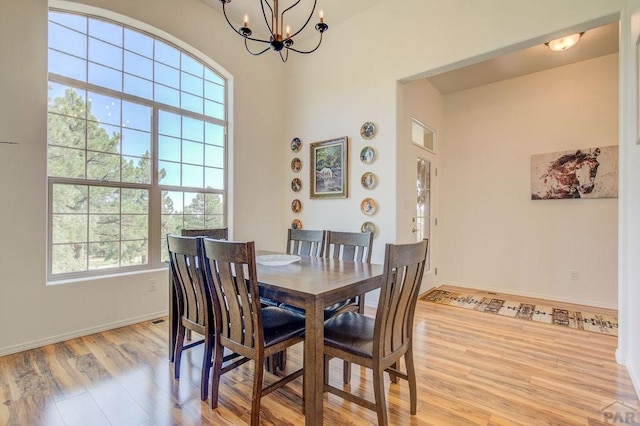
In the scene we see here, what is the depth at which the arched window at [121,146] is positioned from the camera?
2.79 meters

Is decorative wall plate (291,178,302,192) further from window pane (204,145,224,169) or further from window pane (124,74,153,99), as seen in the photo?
window pane (124,74,153,99)

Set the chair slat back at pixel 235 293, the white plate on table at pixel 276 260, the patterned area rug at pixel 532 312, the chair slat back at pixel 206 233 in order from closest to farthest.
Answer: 1. the chair slat back at pixel 235 293
2. the white plate on table at pixel 276 260
3. the chair slat back at pixel 206 233
4. the patterned area rug at pixel 532 312

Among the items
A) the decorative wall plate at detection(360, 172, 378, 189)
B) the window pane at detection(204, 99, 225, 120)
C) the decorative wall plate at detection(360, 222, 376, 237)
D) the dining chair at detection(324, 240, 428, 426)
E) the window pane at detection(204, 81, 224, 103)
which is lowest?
the dining chair at detection(324, 240, 428, 426)

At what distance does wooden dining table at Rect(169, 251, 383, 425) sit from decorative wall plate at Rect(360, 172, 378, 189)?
1.66 m

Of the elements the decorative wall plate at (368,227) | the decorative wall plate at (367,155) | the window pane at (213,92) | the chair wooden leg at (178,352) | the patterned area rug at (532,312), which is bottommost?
the patterned area rug at (532,312)

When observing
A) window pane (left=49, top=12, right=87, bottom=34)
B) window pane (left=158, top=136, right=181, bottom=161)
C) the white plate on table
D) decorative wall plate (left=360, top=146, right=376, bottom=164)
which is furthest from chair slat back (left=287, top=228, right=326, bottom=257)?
window pane (left=49, top=12, right=87, bottom=34)

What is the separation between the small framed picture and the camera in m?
3.88

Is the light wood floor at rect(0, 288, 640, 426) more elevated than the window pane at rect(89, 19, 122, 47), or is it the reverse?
the window pane at rect(89, 19, 122, 47)

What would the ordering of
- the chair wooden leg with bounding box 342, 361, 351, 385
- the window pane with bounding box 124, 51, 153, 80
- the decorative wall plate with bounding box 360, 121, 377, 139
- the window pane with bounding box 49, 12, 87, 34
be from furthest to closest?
the decorative wall plate with bounding box 360, 121, 377, 139, the window pane with bounding box 124, 51, 153, 80, the window pane with bounding box 49, 12, 87, 34, the chair wooden leg with bounding box 342, 361, 351, 385

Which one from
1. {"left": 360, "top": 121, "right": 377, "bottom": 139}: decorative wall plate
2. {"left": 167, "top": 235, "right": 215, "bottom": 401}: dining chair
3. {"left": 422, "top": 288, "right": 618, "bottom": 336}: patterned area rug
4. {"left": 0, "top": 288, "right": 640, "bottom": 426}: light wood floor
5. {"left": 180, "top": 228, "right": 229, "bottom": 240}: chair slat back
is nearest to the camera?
{"left": 0, "top": 288, "right": 640, "bottom": 426}: light wood floor

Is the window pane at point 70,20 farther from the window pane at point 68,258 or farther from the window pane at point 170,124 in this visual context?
the window pane at point 68,258

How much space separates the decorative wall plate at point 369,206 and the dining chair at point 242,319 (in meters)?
1.99

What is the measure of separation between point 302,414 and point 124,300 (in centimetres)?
226

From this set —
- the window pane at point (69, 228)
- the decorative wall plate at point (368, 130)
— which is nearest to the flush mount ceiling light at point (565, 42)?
the decorative wall plate at point (368, 130)
